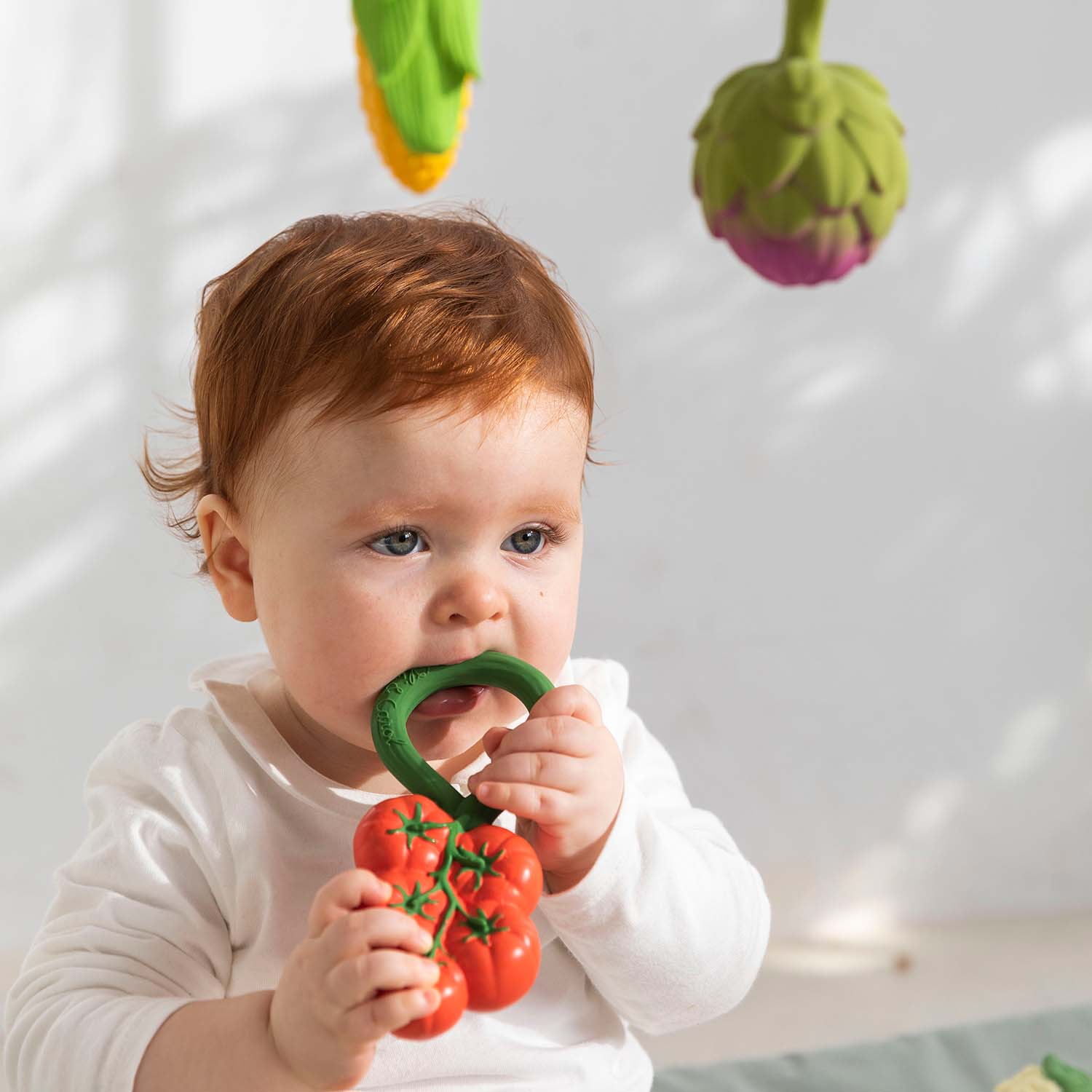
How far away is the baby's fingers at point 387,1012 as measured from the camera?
0.44m

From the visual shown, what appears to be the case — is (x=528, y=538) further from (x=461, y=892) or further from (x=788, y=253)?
(x=788, y=253)

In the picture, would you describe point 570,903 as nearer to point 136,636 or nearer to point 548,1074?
point 548,1074

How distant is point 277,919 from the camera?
72cm

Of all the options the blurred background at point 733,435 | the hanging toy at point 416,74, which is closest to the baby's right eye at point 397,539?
the hanging toy at point 416,74

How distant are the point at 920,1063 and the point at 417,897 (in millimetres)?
831

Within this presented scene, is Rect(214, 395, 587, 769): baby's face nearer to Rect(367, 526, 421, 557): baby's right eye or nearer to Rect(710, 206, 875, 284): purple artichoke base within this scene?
Rect(367, 526, 421, 557): baby's right eye

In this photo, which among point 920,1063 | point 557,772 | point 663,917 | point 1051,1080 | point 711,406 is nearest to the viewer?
point 557,772

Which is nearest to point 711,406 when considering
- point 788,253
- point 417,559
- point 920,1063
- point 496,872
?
point 920,1063

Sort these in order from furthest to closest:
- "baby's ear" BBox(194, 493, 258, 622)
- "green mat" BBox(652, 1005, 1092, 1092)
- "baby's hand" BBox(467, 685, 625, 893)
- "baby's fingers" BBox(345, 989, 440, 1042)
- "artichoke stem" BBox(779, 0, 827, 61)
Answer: "green mat" BBox(652, 1005, 1092, 1092), "baby's ear" BBox(194, 493, 258, 622), "baby's hand" BBox(467, 685, 625, 893), "baby's fingers" BBox(345, 989, 440, 1042), "artichoke stem" BBox(779, 0, 827, 61)

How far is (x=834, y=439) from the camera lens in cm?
132

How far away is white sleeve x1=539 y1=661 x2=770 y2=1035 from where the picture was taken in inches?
26.3

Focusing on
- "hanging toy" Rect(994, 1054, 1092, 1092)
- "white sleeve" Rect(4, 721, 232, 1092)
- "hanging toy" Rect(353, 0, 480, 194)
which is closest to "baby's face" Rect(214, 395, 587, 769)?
"white sleeve" Rect(4, 721, 232, 1092)

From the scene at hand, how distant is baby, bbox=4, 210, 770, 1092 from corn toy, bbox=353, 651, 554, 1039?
0.06 metres

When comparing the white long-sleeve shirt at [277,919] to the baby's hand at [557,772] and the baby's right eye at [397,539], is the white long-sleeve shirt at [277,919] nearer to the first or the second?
the baby's hand at [557,772]
